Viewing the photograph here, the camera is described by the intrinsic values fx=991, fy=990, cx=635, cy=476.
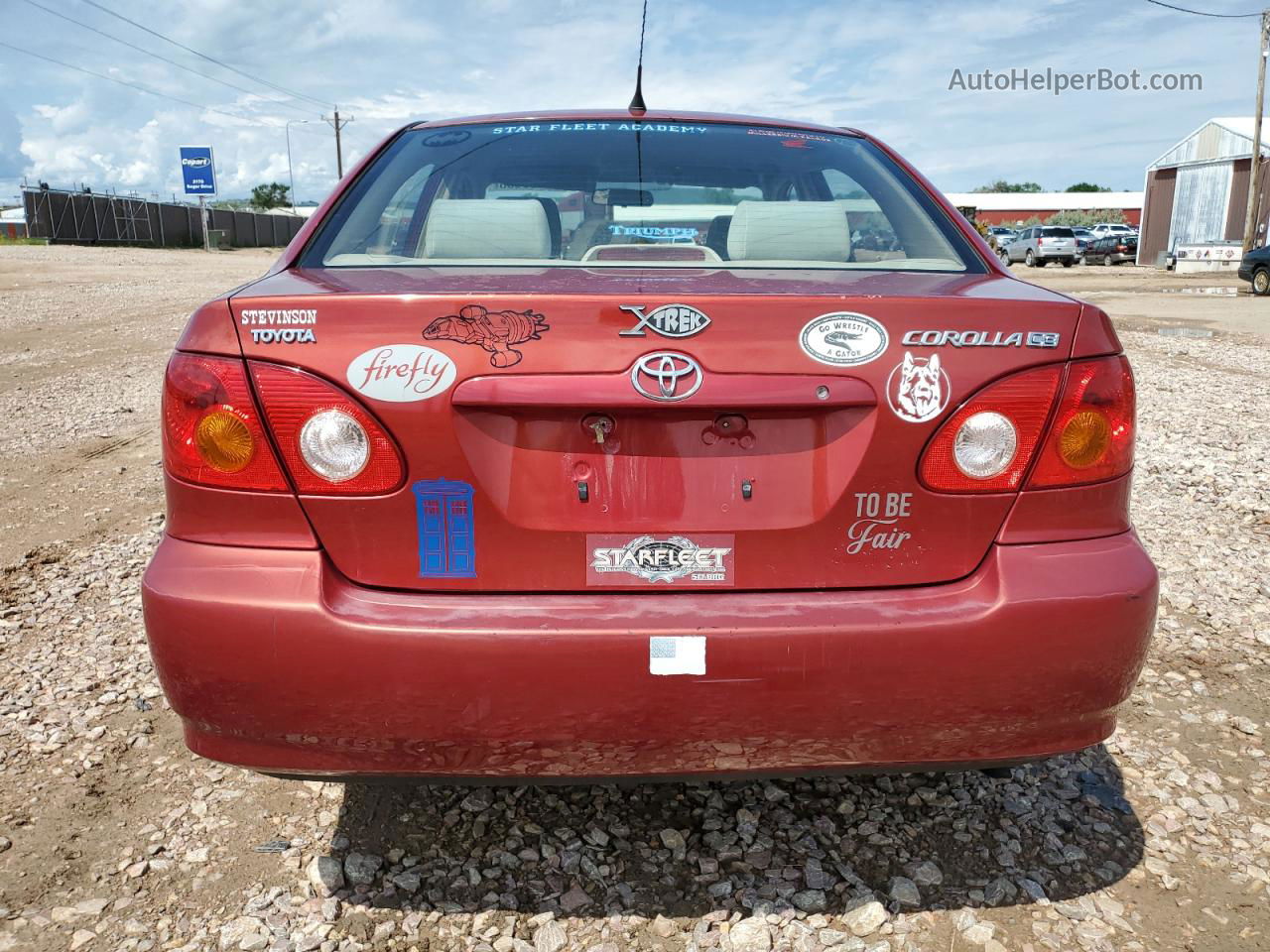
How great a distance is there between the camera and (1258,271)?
2086 centimetres

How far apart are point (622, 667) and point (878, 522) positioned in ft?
1.71

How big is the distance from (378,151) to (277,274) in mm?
832

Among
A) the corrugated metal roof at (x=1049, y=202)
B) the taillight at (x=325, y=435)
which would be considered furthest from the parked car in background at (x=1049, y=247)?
the taillight at (x=325, y=435)

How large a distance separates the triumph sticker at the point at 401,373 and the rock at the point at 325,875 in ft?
3.75

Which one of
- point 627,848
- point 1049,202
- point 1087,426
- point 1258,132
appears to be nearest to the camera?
point 1087,426

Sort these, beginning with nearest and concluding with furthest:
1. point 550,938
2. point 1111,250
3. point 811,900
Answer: point 550,938 < point 811,900 < point 1111,250

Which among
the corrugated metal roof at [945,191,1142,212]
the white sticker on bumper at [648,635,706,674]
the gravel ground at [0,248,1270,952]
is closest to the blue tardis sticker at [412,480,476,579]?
Answer: the white sticker on bumper at [648,635,706,674]

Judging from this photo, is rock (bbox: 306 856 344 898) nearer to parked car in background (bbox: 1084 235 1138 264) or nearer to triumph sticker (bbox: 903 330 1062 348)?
triumph sticker (bbox: 903 330 1062 348)

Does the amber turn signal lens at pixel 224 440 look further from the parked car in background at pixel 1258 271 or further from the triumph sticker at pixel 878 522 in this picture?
the parked car in background at pixel 1258 271

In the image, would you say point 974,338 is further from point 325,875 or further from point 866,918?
point 325,875

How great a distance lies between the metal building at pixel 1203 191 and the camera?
119ft

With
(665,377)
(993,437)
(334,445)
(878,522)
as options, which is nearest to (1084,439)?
(993,437)

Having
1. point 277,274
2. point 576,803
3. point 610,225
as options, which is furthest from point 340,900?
point 610,225

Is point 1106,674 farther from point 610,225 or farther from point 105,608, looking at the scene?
point 105,608
